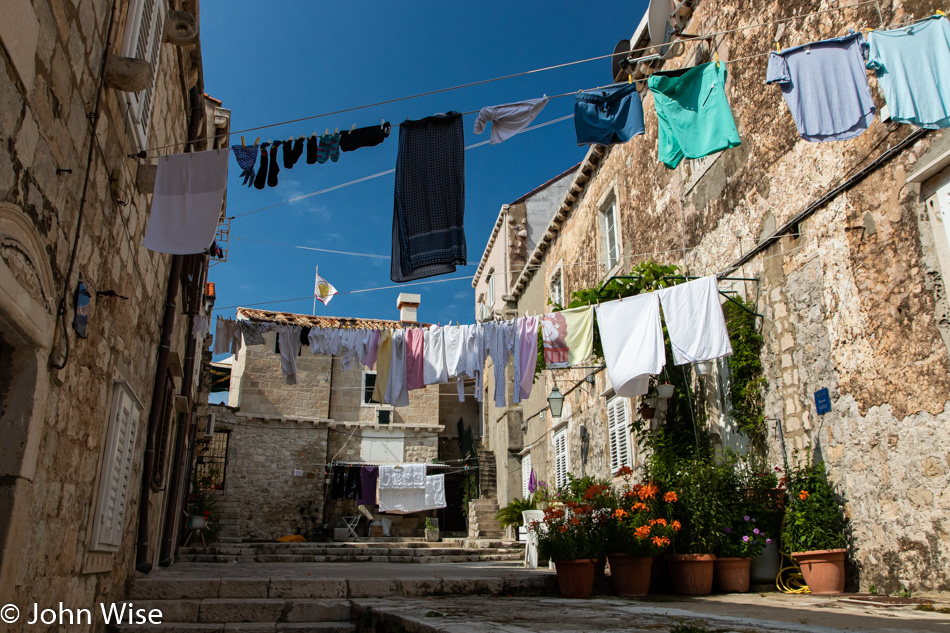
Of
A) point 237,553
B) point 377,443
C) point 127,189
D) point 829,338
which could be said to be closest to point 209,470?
point 377,443

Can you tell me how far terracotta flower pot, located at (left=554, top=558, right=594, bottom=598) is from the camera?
6.64 metres

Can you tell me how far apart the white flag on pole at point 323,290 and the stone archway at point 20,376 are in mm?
17747

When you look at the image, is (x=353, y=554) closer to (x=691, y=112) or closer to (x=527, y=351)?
(x=527, y=351)

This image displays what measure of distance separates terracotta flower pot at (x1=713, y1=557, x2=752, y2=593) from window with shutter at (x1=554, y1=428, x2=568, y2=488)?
7638mm

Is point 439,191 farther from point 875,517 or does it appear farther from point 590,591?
point 875,517

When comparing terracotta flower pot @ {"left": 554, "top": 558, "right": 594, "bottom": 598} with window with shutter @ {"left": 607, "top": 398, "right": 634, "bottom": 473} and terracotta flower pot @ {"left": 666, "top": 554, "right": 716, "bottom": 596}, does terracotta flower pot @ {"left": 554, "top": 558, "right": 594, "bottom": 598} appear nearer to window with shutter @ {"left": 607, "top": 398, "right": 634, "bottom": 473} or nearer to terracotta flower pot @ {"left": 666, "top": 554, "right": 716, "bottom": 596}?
terracotta flower pot @ {"left": 666, "top": 554, "right": 716, "bottom": 596}

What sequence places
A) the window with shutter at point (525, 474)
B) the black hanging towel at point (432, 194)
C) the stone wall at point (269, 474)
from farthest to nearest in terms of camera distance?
the stone wall at point (269, 474), the window with shutter at point (525, 474), the black hanging towel at point (432, 194)

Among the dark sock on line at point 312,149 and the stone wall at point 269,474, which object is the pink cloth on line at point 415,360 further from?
the stone wall at point 269,474

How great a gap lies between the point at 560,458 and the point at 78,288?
485 inches

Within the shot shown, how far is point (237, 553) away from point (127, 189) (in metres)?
12.3

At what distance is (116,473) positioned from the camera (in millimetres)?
5332

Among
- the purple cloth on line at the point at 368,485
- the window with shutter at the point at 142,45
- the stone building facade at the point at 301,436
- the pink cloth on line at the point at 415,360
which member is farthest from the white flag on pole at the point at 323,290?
the window with shutter at the point at 142,45

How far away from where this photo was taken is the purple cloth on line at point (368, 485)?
877 inches

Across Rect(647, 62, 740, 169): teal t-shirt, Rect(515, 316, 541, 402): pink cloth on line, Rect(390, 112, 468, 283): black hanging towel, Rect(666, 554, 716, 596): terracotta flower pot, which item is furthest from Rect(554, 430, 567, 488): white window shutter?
Rect(647, 62, 740, 169): teal t-shirt
